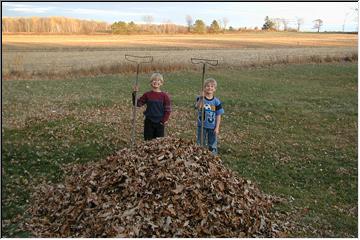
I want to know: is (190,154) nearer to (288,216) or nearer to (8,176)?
(288,216)

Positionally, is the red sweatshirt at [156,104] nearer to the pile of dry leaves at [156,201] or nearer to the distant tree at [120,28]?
the pile of dry leaves at [156,201]

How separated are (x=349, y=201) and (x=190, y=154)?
2864 millimetres

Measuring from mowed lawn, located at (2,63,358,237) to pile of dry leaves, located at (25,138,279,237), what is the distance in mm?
489

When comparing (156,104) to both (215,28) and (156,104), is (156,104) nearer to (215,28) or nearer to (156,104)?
(156,104)

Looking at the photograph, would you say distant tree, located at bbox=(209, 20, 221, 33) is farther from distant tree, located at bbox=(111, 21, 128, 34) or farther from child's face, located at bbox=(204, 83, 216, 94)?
child's face, located at bbox=(204, 83, 216, 94)

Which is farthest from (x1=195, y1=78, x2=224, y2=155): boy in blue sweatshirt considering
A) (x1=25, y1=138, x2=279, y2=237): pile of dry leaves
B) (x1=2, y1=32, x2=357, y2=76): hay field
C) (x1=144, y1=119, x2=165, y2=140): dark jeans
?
(x1=2, y1=32, x2=357, y2=76): hay field

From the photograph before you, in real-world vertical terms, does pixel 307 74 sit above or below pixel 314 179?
above

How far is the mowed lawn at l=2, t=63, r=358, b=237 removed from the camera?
6258 millimetres

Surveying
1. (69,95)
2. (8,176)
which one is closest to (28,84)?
(69,95)

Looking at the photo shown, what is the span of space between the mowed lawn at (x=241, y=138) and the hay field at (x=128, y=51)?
6490mm

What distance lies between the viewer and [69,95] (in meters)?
15.5

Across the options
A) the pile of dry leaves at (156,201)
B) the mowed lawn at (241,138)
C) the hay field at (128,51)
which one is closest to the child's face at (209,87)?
the pile of dry leaves at (156,201)

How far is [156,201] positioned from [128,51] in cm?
3057

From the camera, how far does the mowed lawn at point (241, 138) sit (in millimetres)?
6258
